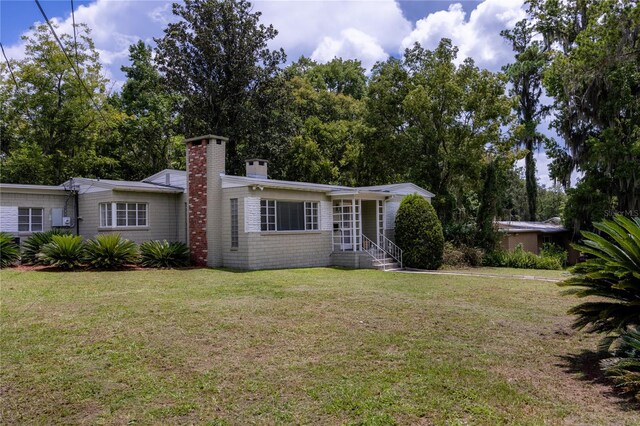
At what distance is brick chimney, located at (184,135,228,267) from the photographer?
17.4 m

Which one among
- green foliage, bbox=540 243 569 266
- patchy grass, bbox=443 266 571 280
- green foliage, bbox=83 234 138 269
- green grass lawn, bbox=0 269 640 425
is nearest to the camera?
green grass lawn, bbox=0 269 640 425

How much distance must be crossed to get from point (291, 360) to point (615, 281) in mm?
4126

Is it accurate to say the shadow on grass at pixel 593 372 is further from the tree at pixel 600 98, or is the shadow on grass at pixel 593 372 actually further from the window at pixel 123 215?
the tree at pixel 600 98

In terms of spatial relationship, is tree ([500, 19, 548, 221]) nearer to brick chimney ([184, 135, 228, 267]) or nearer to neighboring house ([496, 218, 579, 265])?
neighboring house ([496, 218, 579, 265])

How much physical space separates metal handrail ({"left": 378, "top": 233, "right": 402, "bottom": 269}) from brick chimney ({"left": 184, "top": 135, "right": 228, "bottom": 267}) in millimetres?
7173

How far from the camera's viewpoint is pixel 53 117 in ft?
103

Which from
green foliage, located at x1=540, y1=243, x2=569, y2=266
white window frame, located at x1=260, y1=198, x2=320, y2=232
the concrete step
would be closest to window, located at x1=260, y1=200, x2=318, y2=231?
white window frame, located at x1=260, y1=198, x2=320, y2=232

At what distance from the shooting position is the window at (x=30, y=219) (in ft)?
61.4

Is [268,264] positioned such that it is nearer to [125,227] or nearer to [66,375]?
[125,227]

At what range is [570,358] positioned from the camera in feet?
19.8

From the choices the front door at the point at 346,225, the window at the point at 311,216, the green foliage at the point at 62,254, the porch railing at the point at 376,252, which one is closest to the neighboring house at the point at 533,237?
the porch railing at the point at 376,252

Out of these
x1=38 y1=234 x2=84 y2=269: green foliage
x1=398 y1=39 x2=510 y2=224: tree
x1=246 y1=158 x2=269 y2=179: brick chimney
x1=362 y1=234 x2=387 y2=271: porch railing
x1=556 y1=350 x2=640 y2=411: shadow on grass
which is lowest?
x1=556 y1=350 x2=640 y2=411: shadow on grass

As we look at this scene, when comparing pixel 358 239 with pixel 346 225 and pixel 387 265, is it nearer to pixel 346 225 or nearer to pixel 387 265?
pixel 346 225

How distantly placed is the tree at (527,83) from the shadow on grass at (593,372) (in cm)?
2894
